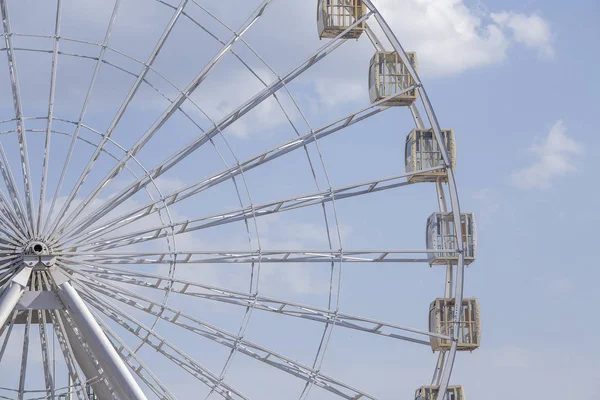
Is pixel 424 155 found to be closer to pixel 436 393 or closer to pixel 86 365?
pixel 436 393

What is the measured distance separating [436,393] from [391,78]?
8050 millimetres

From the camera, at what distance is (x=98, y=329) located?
1357 inches

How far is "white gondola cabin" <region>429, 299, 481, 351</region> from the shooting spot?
38.8 meters

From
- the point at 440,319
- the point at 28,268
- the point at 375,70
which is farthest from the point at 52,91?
the point at 440,319

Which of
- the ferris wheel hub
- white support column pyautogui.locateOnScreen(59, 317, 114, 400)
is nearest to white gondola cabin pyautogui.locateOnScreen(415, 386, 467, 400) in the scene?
white support column pyautogui.locateOnScreen(59, 317, 114, 400)

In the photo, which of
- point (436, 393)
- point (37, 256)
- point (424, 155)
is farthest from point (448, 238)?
point (37, 256)

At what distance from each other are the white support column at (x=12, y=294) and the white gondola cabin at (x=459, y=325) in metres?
10.3

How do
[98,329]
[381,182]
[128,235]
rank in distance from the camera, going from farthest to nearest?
[381,182] < [128,235] < [98,329]

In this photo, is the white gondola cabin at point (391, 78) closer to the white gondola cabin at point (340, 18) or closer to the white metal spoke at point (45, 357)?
the white gondola cabin at point (340, 18)

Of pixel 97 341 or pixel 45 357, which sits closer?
pixel 97 341

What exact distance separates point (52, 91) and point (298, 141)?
6137mm

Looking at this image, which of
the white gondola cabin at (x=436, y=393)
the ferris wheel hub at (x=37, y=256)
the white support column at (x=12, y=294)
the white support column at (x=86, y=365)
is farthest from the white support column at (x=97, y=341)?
the white gondola cabin at (x=436, y=393)

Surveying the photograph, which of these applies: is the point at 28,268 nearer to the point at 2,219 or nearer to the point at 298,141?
the point at 2,219

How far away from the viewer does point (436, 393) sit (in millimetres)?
38906
